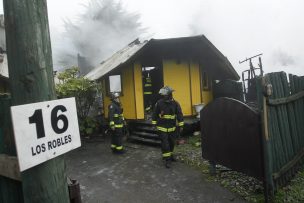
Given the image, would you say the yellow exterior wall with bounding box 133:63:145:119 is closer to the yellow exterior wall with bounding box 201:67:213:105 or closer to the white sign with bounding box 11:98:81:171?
the yellow exterior wall with bounding box 201:67:213:105

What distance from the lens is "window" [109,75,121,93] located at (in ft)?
39.3

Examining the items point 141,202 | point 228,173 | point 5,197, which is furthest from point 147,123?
point 5,197

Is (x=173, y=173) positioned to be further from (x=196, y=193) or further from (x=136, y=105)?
(x=136, y=105)

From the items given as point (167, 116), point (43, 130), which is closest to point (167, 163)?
point (167, 116)

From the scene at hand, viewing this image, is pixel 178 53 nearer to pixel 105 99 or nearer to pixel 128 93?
pixel 128 93

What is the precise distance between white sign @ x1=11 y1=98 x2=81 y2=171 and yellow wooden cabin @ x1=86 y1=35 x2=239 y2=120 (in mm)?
8480

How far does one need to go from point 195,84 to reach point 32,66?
11249 millimetres

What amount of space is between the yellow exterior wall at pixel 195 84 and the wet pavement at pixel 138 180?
4.40m

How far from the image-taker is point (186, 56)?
12.3 m

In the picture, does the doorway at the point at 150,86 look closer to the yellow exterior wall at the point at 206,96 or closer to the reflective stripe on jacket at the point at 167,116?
the yellow exterior wall at the point at 206,96

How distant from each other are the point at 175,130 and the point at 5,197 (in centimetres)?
550

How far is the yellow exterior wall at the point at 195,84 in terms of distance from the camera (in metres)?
12.5

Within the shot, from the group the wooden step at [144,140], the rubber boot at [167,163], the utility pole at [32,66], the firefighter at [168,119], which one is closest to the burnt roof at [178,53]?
the wooden step at [144,140]

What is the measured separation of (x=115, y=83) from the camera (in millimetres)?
12164
